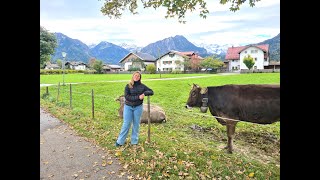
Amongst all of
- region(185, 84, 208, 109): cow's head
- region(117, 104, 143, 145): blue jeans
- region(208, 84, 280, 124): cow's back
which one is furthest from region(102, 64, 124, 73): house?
region(208, 84, 280, 124): cow's back

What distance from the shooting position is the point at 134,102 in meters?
3.93

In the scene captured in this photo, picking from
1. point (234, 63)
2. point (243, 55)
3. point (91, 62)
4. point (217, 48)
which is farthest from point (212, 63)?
point (91, 62)

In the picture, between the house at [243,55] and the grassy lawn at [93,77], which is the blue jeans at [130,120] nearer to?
the grassy lawn at [93,77]

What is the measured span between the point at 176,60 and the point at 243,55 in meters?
1.21

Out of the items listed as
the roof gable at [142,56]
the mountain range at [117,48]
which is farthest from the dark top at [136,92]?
the mountain range at [117,48]

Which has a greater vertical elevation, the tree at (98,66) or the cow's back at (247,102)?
the tree at (98,66)

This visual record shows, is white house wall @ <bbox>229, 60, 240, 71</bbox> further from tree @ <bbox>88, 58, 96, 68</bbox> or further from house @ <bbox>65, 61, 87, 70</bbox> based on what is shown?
house @ <bbox>65, 61, 87, 70</bbox>

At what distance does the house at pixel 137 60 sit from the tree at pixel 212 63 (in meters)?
0.90

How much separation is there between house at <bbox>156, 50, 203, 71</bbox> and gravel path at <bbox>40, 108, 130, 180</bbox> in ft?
5.85

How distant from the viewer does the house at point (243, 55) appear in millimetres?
3577

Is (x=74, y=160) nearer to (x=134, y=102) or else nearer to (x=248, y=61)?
(x=134, y=102)

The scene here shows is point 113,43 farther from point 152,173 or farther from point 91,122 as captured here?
point 152,173

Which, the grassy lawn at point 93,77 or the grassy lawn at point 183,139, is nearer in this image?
the grassy lawn at point 183,139
